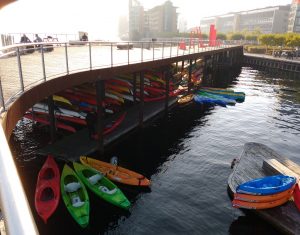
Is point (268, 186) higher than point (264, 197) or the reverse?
higher

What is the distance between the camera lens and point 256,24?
168500 millimetres

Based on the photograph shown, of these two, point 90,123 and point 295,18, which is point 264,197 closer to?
point 90,123

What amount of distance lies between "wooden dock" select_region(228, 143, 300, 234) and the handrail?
45.1 feet

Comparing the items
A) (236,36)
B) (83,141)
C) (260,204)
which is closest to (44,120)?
(83,141)

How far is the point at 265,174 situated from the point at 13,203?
16856mm

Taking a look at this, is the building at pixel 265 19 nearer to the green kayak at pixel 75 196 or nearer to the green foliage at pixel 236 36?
the green foliage at pixel 236 36

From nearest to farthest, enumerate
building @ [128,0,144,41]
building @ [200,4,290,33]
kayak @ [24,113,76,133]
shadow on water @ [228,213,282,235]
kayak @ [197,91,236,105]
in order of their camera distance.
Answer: shadow on water @ [228,213,282,235]
kayak @ [24,113,76,133]
kayak @ [197,91,236,105]
building @ [200,4,290,33]
building @ [128,0,144,41]

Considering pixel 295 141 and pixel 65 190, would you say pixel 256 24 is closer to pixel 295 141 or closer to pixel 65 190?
pixel 295 141

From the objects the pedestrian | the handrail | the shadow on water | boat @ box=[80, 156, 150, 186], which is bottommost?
the shadow on water

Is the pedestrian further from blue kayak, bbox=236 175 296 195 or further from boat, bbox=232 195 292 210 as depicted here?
boat, bbox=232 195 292 210

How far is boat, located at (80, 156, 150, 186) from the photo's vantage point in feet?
53.0

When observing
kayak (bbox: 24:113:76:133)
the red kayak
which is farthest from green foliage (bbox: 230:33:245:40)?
the red kayak

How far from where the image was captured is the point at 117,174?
16.5 metres

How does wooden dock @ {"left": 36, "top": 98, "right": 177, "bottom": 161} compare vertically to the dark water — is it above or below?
above
